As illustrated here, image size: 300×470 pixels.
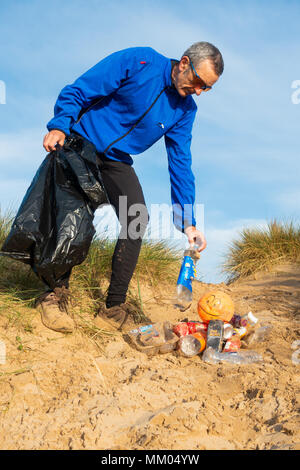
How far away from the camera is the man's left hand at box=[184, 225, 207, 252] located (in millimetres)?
3984

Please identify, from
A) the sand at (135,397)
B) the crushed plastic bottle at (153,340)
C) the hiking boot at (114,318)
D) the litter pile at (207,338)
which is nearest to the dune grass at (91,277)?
the hiking boot at (114,318)

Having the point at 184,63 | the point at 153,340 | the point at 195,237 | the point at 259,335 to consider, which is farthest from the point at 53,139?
the point at 259,335

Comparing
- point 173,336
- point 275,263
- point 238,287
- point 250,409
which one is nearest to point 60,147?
point 173,336

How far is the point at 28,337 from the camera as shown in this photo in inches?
139

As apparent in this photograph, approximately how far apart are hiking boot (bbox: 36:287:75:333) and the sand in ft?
0.30

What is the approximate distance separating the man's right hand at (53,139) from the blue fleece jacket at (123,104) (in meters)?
0.06

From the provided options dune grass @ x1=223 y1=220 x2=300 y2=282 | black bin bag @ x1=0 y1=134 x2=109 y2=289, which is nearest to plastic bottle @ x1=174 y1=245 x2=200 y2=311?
black bin bag @ x1=0 y1=134 x2=109 y2=289

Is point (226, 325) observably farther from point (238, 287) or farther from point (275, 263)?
point (275, 263)

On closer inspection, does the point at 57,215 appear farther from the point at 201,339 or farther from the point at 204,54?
the point at 204,54

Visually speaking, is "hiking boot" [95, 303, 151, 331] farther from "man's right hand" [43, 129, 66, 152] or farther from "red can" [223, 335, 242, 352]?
"man's right hand" [43, 129, 66, 152]

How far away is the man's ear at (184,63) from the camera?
3.58 metres

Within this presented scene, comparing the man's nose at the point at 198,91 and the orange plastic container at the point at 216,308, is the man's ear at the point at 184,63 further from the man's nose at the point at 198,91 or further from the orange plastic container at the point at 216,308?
the orange plastic container at the point at 216,308

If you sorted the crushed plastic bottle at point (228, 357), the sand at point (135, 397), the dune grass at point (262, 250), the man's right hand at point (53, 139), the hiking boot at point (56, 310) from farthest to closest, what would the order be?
1. the dune grass at point (262, 250)
2. the hiking boot at point (56, 310)
3. the crushed plastic bottle at point (228, 357)
4. the man's right hand at point (53, 139)
5. the sand at point (135, 397)

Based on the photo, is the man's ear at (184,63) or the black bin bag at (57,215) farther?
the man's ear at (184,63)
